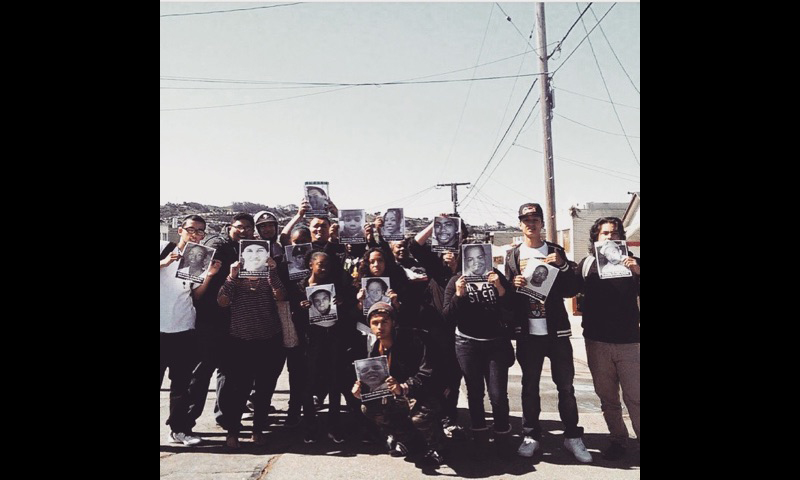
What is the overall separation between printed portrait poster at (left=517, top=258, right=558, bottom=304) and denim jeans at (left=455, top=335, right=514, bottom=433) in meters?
0.43

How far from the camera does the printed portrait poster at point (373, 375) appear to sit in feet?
13.6

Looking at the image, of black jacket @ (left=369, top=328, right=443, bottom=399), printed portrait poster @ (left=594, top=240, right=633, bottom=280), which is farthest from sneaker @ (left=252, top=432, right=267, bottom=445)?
printed portrait poster @ (left=594, top=240, right=633, bottom=280)

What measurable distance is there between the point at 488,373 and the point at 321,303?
145 cm

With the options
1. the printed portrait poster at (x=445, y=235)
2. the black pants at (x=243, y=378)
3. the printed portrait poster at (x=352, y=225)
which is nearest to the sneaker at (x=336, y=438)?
the black pants at (x=243, y=378)

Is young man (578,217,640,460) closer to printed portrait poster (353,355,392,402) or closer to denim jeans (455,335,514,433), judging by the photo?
denim jeans (455,335,514,433)

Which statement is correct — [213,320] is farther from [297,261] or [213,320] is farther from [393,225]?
[393,225]

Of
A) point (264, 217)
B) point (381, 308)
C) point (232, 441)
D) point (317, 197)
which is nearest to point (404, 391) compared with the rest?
point (381, 308)

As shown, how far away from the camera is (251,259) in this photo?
433 cm

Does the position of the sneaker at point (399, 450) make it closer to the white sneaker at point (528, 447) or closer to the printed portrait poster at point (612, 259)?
the white sneaker at point (528, 447)
